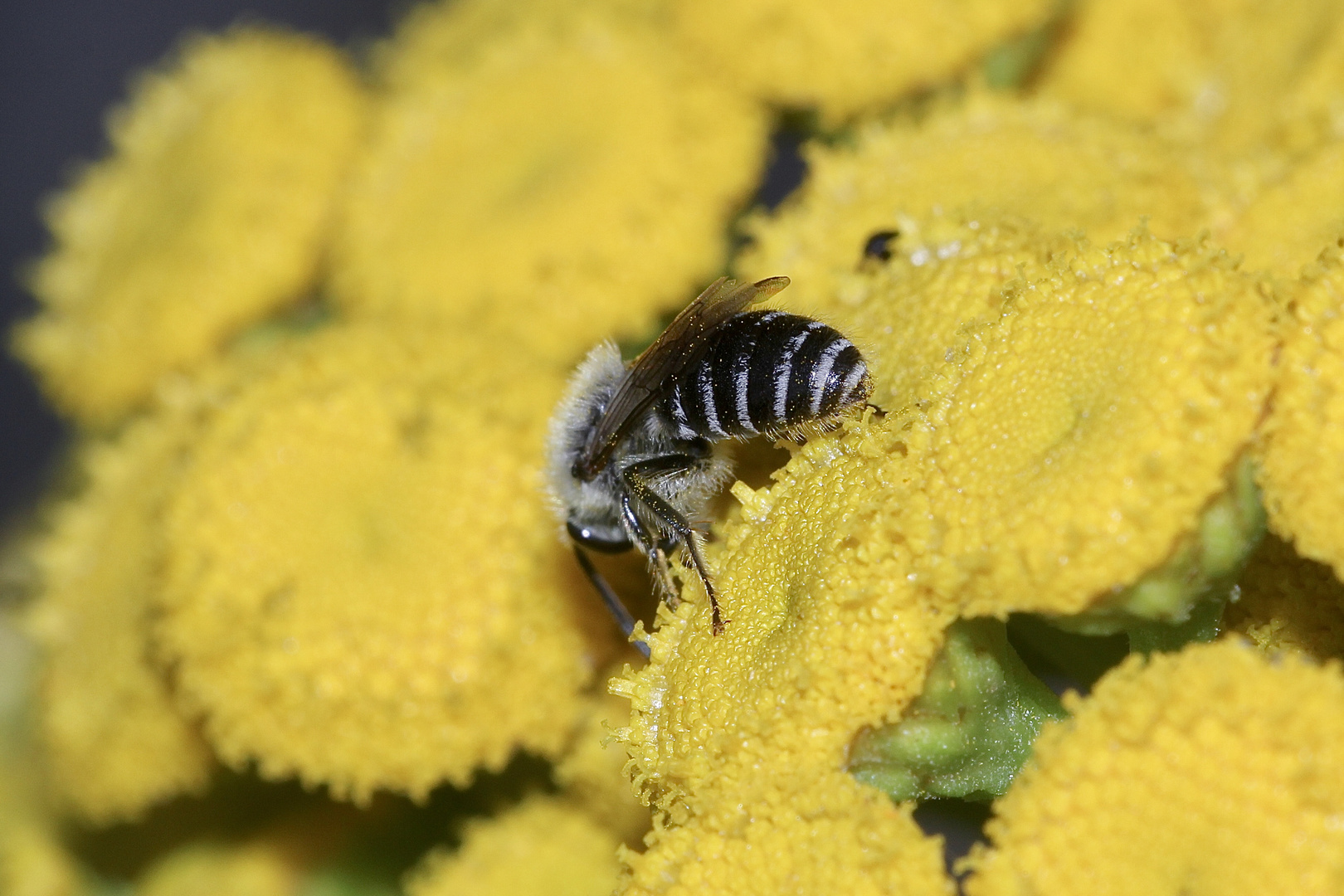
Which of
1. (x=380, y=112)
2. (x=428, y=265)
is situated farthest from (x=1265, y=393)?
(x=380, y=112)

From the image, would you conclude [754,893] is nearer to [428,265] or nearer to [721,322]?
[721,322]

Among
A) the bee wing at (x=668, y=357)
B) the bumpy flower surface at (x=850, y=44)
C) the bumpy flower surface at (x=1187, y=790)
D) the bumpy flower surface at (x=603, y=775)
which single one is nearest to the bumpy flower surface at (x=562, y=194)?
the bumpy flower surface at (x=850, y=44)

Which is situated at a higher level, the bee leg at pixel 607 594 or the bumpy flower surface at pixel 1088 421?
the bee leg at pixel 607 594

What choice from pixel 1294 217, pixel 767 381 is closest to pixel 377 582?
pixel 767 381

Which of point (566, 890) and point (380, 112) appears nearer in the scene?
point (566, 890)

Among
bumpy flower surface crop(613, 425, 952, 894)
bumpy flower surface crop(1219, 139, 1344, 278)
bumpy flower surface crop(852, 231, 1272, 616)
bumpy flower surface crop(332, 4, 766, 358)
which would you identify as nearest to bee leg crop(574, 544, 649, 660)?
bumpy flower surface crop(613, 425, 952, 894)

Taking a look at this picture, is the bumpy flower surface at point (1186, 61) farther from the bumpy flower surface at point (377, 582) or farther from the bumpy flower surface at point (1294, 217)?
the bumpy flower surface at point (377, 582)
